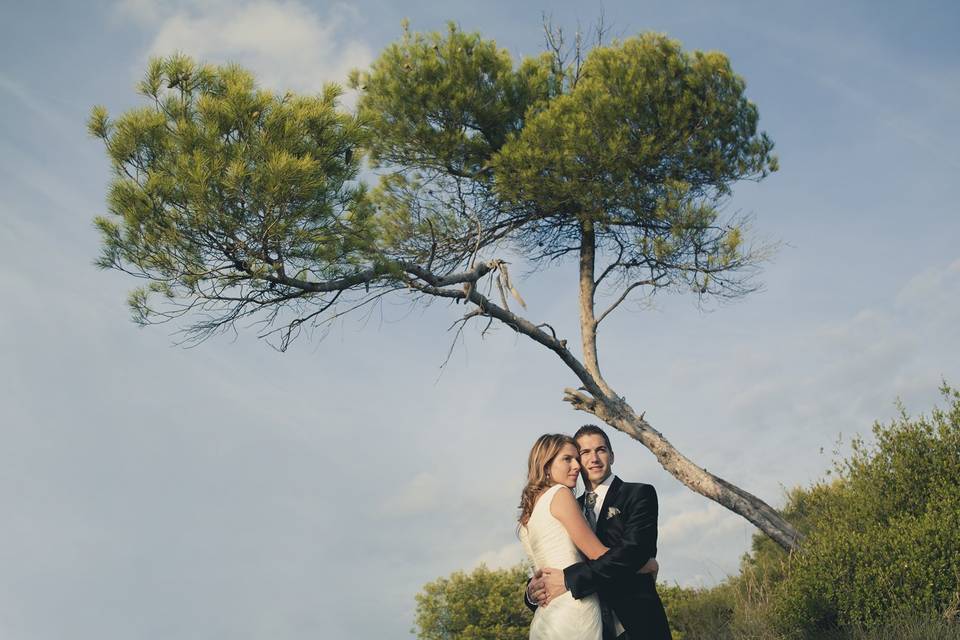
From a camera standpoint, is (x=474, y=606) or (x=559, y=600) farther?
(x=474, y=606)

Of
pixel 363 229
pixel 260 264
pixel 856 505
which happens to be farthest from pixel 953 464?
pixel 260 264

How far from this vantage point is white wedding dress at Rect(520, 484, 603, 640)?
11.4 ft

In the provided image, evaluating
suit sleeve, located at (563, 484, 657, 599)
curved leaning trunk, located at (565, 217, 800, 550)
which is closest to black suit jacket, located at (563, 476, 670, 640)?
suit sleeve, located at (563, 484, 657, 599)

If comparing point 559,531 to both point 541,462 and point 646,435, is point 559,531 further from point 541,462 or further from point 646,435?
point 646,435

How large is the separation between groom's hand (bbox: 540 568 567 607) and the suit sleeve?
3 centimetres

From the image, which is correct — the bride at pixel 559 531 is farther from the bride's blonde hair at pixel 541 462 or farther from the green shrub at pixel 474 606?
the green shrub at pixel 474 606

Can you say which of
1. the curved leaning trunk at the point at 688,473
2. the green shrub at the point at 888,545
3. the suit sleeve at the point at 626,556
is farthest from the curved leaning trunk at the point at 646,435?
the suit sleeve at the point at 626,556

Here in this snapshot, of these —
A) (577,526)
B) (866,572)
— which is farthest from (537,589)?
(866,572)

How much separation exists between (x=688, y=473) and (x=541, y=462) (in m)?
7.15

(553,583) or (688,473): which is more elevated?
(688,473)

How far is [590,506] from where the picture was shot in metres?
4.02

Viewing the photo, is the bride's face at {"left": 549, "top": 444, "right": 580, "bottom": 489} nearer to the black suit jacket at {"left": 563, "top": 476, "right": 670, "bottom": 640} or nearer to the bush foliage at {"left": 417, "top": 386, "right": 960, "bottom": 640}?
the black suit jacket at {"left": 563, "top": 476, "right": 670, "bottom": 640}

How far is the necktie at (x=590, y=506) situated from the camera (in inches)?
156

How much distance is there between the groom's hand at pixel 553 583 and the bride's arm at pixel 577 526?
0.16 m
